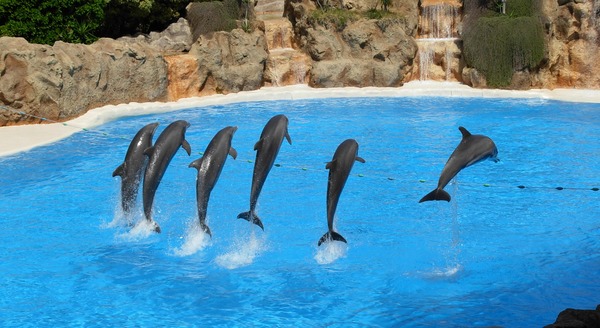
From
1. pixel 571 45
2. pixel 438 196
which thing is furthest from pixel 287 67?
pixel 438 196

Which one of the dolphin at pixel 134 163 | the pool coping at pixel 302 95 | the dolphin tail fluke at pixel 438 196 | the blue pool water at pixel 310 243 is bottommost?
the blue pool water at pixel 310 243

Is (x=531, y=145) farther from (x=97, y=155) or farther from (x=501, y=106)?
(x=97, y=155)

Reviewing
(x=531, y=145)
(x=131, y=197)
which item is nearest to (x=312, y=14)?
(x=531, y=145)

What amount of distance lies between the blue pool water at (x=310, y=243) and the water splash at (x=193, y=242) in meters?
0.02

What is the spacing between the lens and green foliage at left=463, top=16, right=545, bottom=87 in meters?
18.0

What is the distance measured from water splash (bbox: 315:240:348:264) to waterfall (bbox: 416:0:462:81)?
1196 cm

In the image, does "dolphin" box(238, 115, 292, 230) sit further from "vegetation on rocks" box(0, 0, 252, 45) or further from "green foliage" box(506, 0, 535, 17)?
"green foliage" box(506, 0, 535, 17)

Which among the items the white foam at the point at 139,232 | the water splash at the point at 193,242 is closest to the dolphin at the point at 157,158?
the water splash at the point at 193,242

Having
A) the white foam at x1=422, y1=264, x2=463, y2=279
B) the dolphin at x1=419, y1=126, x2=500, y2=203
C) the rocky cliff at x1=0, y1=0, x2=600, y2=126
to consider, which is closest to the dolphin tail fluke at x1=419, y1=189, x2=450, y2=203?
the dolphin at x1=419, y1=126, x2=500, y2=203

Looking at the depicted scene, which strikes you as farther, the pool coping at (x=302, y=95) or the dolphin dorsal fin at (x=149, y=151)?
the pool coping at (x=302, y=95)

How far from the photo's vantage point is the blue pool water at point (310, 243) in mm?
6988

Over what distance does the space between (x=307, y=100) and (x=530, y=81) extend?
5384 millimetres

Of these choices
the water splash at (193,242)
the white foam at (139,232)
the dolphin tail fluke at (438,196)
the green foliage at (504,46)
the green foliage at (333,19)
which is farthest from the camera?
the green foliage at (333,19)

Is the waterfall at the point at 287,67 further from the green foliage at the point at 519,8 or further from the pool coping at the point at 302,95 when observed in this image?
the green foliage at the point at 519,8
